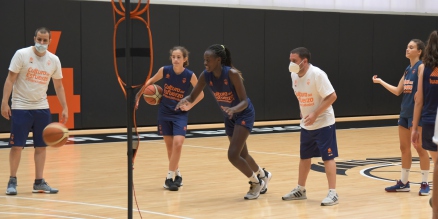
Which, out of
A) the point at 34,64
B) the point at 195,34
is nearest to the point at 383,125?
the point at 195,34

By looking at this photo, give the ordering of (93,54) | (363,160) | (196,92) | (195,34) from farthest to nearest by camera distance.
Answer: (195,34) → (93,54) → (363,160) → (196,92)

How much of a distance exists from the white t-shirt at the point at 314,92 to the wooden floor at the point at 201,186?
88cm

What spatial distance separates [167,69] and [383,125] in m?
10.5

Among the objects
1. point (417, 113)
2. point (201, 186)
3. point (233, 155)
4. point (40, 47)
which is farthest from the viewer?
point (201, 186)

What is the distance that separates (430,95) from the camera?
716cm

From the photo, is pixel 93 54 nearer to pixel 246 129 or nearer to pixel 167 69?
pixel 167 69

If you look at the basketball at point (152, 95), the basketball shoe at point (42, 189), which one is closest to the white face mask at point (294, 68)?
the basketball at point (152, 95)

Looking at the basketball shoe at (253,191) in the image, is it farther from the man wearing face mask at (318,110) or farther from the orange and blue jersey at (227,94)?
the man wearing face mask at (318,110)

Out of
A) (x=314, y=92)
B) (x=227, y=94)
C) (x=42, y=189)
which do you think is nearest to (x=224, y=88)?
(x=227, y=94)

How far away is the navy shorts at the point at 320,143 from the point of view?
7.74 meters

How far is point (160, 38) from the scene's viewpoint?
1709cm

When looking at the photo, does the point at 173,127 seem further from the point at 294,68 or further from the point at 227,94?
the point at 294,68

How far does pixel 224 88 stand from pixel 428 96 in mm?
2140

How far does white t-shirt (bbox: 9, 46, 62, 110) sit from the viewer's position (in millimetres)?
8281
